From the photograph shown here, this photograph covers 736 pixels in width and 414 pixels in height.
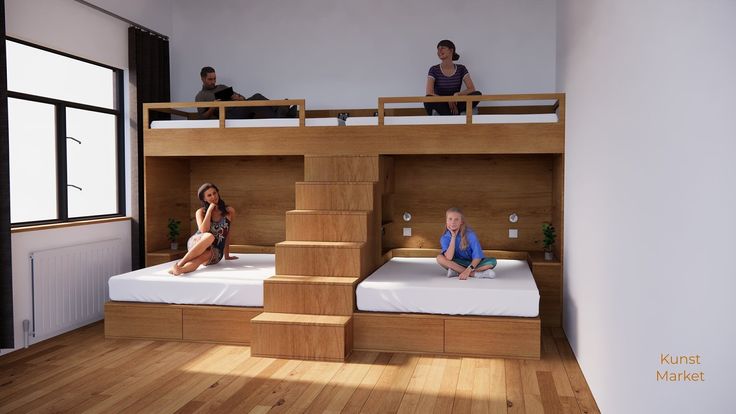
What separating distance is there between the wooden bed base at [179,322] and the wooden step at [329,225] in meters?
0.69

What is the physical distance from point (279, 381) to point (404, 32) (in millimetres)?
3632

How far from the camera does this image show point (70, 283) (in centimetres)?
506

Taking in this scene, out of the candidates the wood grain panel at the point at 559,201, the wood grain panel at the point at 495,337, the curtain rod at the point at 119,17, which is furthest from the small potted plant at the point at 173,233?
the wood grain panel at the point at 559,201

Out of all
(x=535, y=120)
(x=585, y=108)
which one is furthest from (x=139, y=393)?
(x=535, y=120)

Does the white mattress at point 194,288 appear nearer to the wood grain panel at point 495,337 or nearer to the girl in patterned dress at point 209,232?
the girl in patterned dress at point 209,232

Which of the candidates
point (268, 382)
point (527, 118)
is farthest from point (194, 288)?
point (527, 118)

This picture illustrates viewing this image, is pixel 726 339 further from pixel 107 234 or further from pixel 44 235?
pixel 107 234

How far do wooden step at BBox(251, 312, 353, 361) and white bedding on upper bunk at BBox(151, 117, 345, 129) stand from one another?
5.78 ft

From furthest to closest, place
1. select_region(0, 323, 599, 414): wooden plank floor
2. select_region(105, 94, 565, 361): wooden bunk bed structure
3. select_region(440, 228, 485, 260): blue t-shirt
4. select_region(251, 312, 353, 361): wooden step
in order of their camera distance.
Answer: select_region(440, 228, 485, 260): blue t-shirt, select_region(105, 94, 565, 361): wooden bunk bed structure, select_region(251, 312, 353, 361): wooden step, select_region(0, 323, 599, 414): wooden plank floor

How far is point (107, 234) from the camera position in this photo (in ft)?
18.2

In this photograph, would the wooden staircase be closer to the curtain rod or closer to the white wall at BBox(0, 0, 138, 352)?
the white wall at BBox(0, 0, 138, 352)

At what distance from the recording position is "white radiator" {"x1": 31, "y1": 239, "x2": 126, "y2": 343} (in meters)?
4.74

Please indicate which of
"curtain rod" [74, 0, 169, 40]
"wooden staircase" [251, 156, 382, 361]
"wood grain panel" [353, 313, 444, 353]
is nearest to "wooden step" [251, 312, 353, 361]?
"wooden staircase" [251, 156, 382, 361]

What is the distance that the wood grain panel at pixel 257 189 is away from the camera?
6344mm
